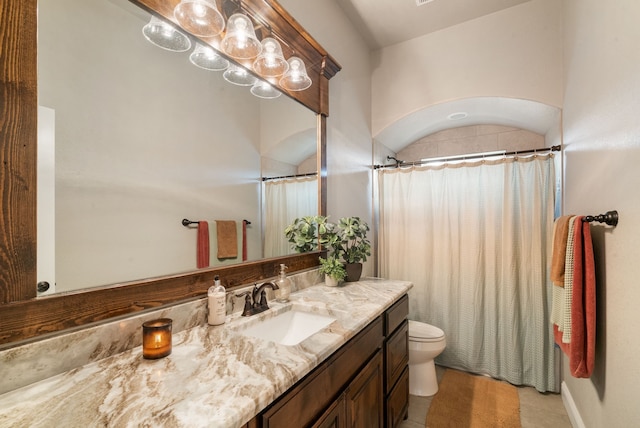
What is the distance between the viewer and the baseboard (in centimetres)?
171

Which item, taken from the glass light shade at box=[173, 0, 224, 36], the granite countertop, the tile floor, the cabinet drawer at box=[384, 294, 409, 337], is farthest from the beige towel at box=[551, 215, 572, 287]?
the glass light shade at box=[173, 0, 224, 36]

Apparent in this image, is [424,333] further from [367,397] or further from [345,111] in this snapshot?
[345,111]

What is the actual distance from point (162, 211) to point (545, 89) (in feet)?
8.85

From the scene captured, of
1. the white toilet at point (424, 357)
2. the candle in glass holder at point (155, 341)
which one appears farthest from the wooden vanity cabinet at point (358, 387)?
the candle in glass holder at point (155, 341)

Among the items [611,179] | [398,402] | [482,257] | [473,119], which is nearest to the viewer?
[611,179]

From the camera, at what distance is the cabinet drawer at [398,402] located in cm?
157

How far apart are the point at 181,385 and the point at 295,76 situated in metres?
1.60

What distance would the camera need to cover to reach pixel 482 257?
2.40 meters

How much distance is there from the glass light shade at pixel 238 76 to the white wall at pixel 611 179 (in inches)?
63.1

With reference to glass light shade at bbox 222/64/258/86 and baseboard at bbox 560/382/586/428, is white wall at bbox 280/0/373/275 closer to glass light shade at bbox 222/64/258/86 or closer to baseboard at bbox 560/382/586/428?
glass light shade at bbox 222/64/258/86

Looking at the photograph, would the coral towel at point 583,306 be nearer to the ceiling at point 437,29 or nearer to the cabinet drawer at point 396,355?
the cabinet drawer at point 396,355

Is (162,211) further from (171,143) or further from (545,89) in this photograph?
(545,89)

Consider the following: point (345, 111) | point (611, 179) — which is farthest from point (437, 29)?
point (611, 179)

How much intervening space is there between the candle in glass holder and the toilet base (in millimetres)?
1922
